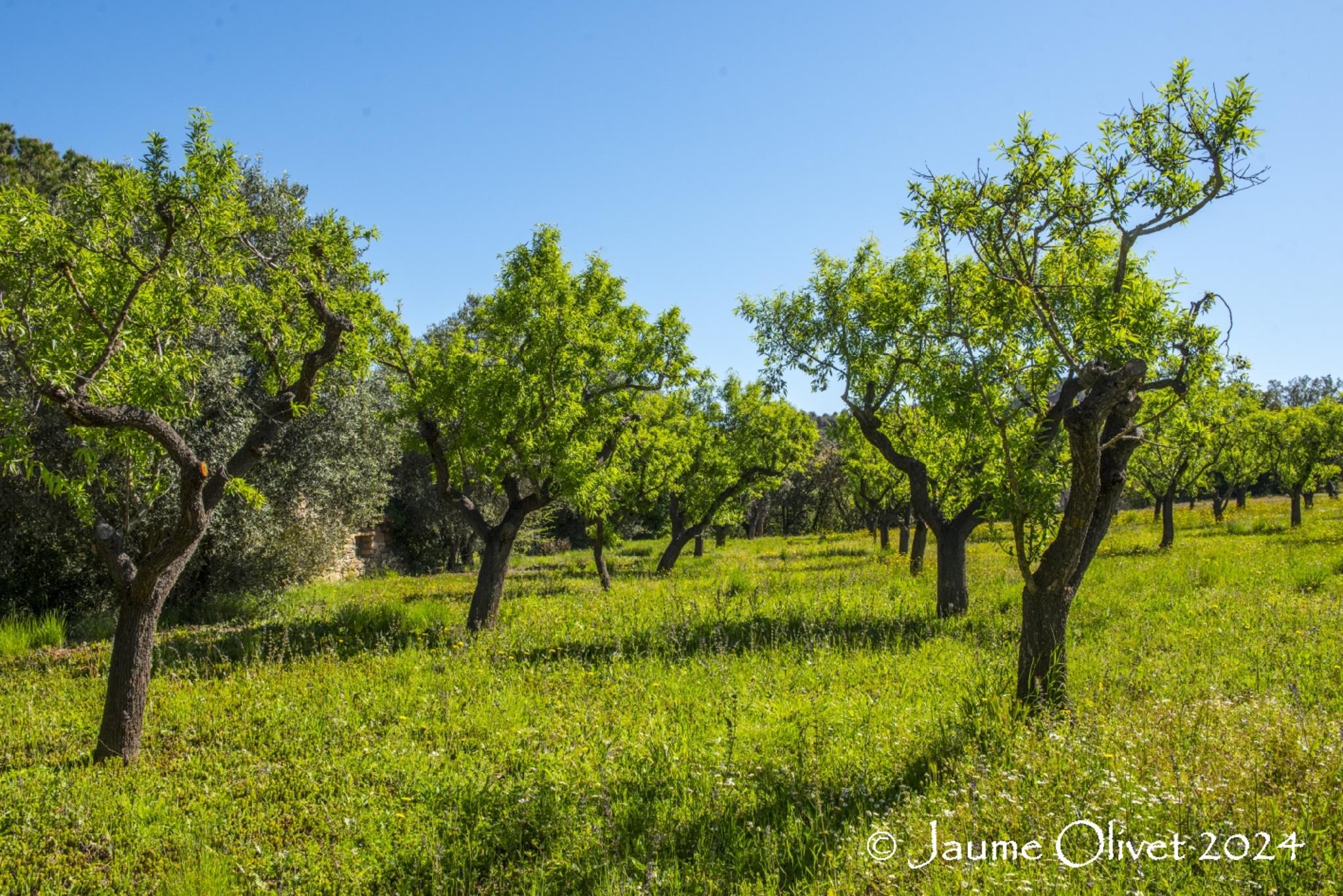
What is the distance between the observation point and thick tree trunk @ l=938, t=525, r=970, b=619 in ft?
44.0

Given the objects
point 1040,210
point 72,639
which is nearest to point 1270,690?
point 1040,210

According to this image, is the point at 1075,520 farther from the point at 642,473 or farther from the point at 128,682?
the point at 642,473

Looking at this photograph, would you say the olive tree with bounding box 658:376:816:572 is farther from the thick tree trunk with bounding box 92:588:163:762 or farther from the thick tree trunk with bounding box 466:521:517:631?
the thick tree trunk with bounding box 92:588:163:762

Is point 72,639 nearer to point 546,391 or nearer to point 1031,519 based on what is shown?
point 546,391

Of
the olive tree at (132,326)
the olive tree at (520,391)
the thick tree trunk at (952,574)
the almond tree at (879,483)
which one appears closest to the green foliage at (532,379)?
the olive tree at (520,391)

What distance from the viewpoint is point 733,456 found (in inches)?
987

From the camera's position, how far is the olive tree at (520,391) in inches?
519

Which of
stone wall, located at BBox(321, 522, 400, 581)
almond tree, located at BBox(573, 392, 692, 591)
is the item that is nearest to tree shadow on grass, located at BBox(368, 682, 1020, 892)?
almond tree, located at BBox(573, 392, 692, 591)

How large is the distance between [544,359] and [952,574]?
9.01m

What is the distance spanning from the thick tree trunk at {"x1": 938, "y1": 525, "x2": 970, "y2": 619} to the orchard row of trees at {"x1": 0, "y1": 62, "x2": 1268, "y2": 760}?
48 mm

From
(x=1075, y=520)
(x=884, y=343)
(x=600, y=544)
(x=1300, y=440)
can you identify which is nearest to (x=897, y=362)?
(x=884, y=343)

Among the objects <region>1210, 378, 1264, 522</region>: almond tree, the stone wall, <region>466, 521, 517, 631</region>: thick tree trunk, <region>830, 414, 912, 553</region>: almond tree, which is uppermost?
<region>1210, 378, 1264, 522</region>: almond tree

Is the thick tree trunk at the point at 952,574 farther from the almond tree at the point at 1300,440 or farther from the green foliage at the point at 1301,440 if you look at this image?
the green foliage at the point at 1301,440

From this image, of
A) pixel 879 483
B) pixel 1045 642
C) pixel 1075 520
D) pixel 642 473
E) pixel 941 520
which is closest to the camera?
pixel 1075 520
